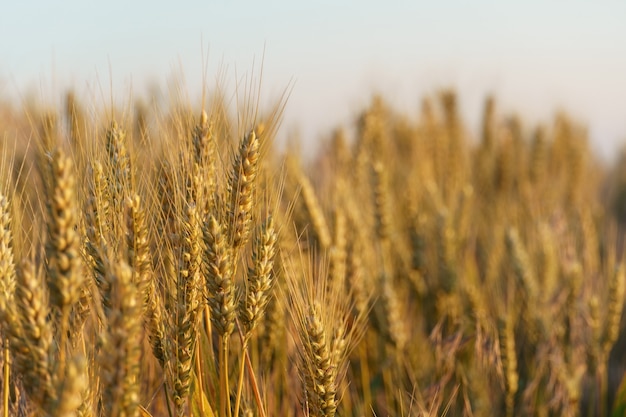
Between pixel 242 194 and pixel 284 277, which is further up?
pixel 242 194

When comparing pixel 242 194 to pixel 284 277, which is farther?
pixel 284 277

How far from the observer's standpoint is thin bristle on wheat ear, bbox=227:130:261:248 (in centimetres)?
174

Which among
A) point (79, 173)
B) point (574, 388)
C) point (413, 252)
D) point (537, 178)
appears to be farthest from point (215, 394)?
point (537, 178)

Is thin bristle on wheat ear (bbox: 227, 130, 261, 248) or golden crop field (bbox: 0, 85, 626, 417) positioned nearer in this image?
golden crop field (bbox: 0, 85, 626, 417)

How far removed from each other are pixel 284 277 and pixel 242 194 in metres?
0.94

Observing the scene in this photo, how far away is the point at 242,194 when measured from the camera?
5.70 ft

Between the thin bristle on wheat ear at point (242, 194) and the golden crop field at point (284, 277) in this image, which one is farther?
the thin bristle on wheat ear at point (242, 194)

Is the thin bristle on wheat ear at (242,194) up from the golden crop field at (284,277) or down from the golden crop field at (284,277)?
up

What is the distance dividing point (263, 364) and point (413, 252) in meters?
1.40

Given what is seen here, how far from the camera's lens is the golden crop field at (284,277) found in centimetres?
148

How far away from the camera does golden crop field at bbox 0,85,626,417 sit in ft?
4.85

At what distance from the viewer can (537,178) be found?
552cm

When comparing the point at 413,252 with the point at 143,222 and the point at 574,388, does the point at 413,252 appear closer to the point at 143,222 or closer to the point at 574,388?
the point at 574,388

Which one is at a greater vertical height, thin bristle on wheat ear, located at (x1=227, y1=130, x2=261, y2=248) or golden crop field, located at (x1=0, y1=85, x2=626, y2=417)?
thin bristle on wheat ear, located at (x1=227, y1=130, x2=261, y2=248)
